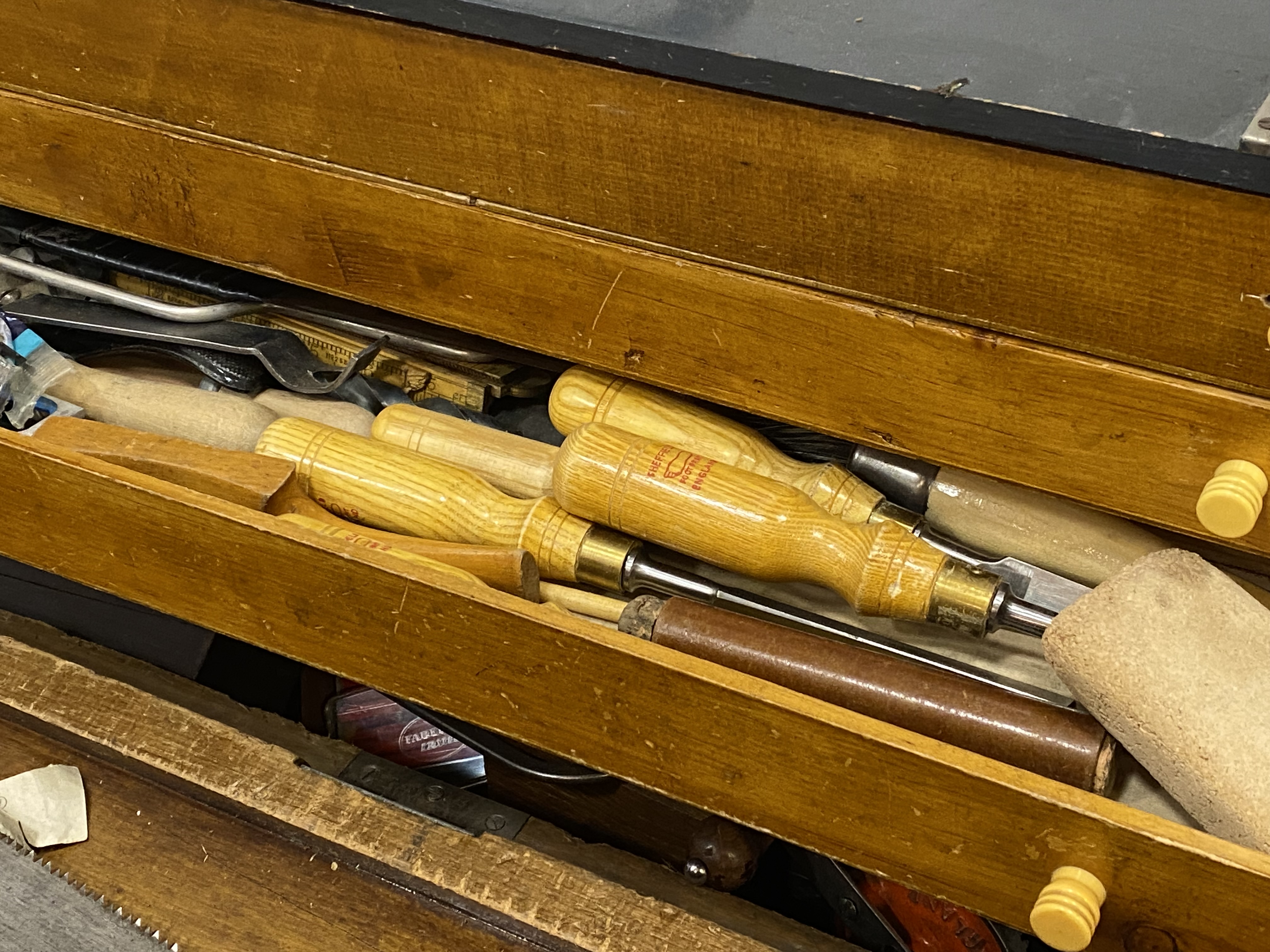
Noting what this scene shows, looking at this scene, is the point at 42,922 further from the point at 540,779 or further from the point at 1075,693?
the point at 1075,693

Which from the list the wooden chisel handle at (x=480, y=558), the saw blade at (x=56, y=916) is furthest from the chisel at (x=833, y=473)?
the saw blade at (x=56, y=916)

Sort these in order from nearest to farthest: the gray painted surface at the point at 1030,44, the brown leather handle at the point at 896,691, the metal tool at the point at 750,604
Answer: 1. the gray painted surface at the point at 1030,44
2. the brown leather handle at the point at 896,691
3. the metal tool at the point at 750,604

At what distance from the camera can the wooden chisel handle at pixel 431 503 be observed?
85cm

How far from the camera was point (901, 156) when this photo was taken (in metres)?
0.65

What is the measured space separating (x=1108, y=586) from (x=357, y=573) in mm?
442

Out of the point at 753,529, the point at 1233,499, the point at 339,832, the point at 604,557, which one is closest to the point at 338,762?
the point at 339,832

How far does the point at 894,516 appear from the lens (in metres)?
0.82

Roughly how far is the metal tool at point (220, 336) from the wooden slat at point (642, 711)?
19 cm

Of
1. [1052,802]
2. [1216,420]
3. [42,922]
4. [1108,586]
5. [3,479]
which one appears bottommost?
[42,922]

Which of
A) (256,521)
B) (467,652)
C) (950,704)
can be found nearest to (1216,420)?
(950,704)

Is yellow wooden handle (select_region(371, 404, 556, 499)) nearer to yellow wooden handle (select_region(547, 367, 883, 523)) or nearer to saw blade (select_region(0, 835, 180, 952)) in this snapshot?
yellow wooden handle (select_region(547, 367, 883, 523))

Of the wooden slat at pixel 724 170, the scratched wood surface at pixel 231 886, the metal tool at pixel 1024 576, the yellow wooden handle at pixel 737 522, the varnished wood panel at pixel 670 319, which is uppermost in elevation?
the wooden slat at pixel 724 170

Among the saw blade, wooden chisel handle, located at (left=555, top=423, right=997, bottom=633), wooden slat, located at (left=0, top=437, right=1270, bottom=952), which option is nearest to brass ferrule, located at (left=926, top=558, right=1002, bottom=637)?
wooden chisel handle, located at (left=555, top=423, right=997, bottom=633)

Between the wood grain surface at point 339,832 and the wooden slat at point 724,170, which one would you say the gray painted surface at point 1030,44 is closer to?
the wooden slat at point 724,170
